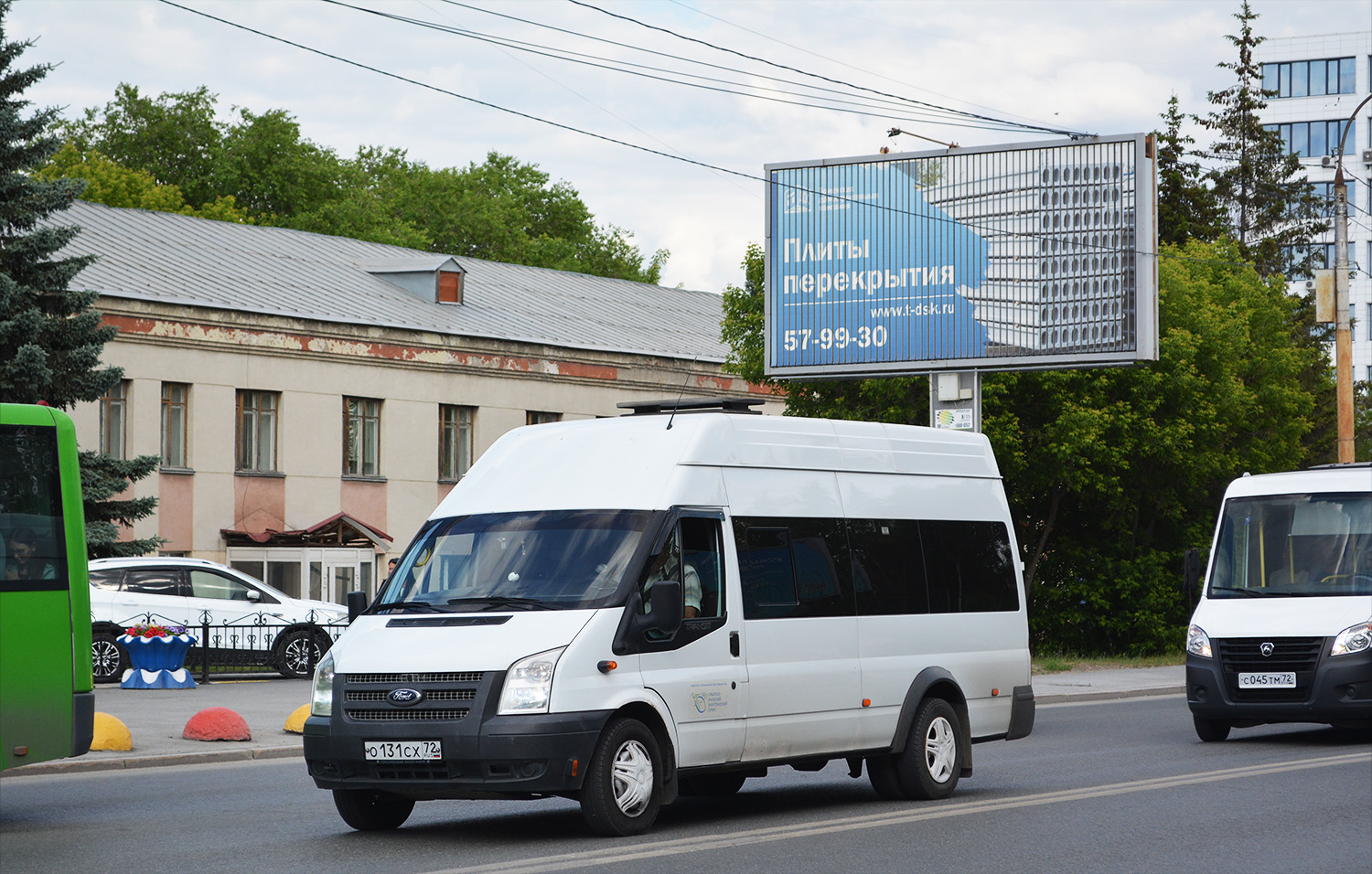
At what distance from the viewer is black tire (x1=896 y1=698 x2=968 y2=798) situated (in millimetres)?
12047

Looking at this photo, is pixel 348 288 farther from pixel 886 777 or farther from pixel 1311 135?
pixel 1311 135

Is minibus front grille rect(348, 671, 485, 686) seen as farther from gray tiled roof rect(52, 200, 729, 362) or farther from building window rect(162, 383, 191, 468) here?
building window rect(162, 383, 191, 468)

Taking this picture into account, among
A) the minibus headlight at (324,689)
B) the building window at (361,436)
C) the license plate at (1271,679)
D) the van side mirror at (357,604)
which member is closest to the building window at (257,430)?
the building window at (361,436)

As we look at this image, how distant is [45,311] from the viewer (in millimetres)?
29875

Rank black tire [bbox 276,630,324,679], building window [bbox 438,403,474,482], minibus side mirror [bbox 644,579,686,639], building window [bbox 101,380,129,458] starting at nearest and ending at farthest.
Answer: minibus side mirror [bbox 644,579,686,639] < black tire [bbox 276,630,324,679] < building window [bbox 101,380,129,458] < building window [bbox 438,403,474,482]

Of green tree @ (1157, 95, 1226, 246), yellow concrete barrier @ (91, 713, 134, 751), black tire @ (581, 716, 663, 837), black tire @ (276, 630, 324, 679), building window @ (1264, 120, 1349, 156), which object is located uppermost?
building window @ (1264, 120, 1349, 156)

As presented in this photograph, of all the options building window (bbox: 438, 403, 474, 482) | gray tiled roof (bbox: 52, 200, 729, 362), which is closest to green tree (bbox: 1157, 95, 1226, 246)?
gray tiled roof (bbox: 52, 200, 729, 362)

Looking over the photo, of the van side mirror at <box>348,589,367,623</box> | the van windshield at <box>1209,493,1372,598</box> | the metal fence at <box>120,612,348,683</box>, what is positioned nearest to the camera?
the van side mirror at <box>348,589,367,623</box>

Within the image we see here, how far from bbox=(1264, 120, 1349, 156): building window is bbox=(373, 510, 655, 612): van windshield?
309 ft

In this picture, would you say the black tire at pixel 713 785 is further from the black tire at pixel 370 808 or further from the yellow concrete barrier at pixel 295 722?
the yellow concrete barrier at pixel 295 722

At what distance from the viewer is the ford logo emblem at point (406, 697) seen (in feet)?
31.7

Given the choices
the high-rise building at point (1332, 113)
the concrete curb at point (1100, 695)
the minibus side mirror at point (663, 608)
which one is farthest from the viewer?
the high-rise building at point (1332, 113)

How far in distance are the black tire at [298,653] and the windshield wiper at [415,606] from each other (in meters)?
16.3

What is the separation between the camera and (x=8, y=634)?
10680mm
